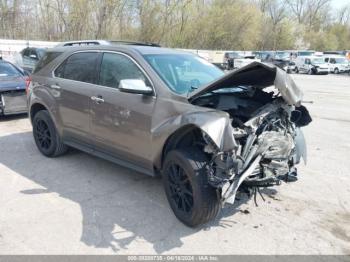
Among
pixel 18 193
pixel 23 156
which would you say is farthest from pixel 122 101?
pixel 23 156

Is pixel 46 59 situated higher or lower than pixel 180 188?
higher

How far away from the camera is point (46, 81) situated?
18.0 feet

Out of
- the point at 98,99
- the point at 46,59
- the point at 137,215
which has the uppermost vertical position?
the point at 46,59

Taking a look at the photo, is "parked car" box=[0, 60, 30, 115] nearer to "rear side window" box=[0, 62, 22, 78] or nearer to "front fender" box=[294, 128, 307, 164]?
"rear side window" box=[0, 62, 22, 78]

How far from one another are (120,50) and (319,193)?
3165mm

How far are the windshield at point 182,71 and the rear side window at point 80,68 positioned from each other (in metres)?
0.97

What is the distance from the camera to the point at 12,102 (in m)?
8.28

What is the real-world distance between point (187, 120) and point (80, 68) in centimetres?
231

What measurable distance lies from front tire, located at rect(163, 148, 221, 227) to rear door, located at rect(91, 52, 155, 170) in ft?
1.31

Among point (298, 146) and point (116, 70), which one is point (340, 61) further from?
point (116, 70)

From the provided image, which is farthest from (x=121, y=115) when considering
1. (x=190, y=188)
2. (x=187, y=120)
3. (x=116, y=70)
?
(x=190, y=188)

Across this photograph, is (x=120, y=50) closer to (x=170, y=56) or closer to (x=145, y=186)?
(x=170, y=56)

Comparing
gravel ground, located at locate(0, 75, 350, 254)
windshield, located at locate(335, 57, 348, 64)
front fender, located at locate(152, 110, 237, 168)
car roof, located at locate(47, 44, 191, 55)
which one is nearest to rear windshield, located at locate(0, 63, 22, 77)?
gravel ground, located at locate(0, 75, 350, 254)

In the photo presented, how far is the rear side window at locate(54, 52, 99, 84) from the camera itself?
4.72m
